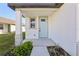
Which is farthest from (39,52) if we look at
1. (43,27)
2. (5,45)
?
(43,27)

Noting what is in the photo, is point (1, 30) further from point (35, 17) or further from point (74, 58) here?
point (74, 58)

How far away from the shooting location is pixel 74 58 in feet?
14.8

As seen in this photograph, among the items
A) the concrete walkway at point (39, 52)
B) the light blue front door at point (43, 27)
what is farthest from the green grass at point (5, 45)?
the light blue front door at point (43, 27)

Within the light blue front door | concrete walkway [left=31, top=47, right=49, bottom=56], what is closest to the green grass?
concrete walkway [left=31, top=47, right=49, bottom=56]

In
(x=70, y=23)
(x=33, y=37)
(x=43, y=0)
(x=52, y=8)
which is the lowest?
(x=33, y=37)

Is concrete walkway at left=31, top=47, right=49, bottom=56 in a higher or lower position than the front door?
lower

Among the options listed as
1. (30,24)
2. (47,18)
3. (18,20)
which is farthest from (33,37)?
(18,20)

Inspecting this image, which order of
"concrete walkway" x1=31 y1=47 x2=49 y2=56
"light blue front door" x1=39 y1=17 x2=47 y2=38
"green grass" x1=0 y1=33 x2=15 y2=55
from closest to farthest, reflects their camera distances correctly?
"concrete walkway" x1=31 y1=47 x2=49 y2=56
"green grass" x1=0 y1=33 x2=15 y2=55
"light blue front door" x1=39 y1=17 x2=47 y2=38

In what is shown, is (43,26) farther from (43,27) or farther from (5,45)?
(5,45)

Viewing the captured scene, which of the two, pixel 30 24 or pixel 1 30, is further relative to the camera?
pixel 1 30

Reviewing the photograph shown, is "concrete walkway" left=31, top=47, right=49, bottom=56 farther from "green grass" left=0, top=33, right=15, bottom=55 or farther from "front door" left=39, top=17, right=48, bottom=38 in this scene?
"front door" left=39, top=17, right=48, bottom=38

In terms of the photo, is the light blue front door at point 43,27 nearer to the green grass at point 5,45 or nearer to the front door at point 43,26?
the front door at point 43,26

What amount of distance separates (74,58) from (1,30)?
104 ft

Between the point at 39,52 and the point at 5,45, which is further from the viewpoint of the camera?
the point at 5,45
